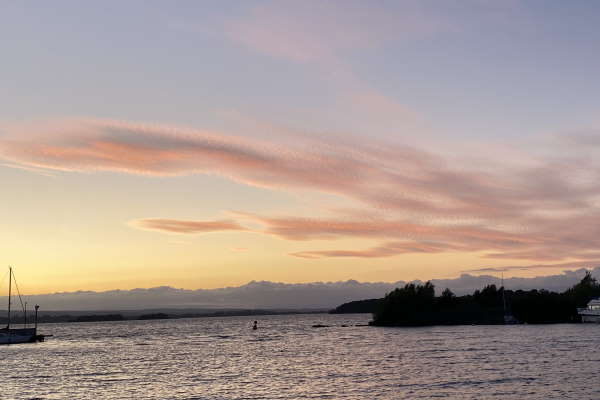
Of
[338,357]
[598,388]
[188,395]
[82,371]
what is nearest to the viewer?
[598,388]

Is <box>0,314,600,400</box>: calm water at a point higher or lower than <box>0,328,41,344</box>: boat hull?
higher

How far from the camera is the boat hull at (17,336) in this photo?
576 ft

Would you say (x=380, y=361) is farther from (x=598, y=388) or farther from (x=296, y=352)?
(x=598, y=388)

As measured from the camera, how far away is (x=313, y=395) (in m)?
60.4

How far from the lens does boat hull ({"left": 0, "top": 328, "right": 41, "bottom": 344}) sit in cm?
17562

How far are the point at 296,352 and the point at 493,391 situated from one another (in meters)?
63.3

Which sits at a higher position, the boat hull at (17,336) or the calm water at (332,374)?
the calm water at (332,374)

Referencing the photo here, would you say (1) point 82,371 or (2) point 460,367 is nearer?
(2) point 460,367

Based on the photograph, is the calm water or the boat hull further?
the boat hull

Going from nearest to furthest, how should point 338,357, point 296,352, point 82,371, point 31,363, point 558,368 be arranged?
point 558,368 → point 82,371 → point 338,357 → point 31,363 → point 296,352

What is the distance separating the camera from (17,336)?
17812 cm

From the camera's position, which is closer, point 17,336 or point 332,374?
point 332,374

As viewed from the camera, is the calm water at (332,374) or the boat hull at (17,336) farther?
the boat hull at (17,336)

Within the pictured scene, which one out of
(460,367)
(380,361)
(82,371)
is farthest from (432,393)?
(82,371)
